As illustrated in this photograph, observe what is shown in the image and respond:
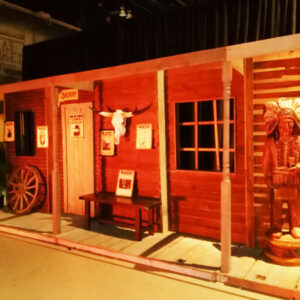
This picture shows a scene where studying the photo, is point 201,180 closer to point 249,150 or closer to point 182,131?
point 182,131

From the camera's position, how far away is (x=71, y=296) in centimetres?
422

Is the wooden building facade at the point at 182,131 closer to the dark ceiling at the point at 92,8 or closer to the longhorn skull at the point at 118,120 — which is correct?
the longhorn skull at the point at 118,120

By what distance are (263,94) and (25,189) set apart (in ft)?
19.9

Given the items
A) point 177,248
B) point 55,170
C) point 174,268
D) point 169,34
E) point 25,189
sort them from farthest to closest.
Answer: point 25,189
point 169,34
point 55,170
point 177,248
point 174,268

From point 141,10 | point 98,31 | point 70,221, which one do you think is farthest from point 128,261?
point 141,10

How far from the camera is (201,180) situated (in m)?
6.16

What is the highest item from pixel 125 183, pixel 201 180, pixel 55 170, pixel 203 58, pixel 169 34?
pixel 169 34

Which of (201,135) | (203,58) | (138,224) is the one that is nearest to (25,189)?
(138,224)

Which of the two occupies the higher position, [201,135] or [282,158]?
[201,135]

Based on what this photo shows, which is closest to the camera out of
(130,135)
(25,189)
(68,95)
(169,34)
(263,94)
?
(263,94)

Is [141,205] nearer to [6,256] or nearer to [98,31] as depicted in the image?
[6,256]

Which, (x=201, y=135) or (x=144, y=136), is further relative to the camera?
(x=144, y=136)

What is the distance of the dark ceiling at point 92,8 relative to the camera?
10.3 metres

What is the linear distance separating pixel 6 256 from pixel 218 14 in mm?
5631
